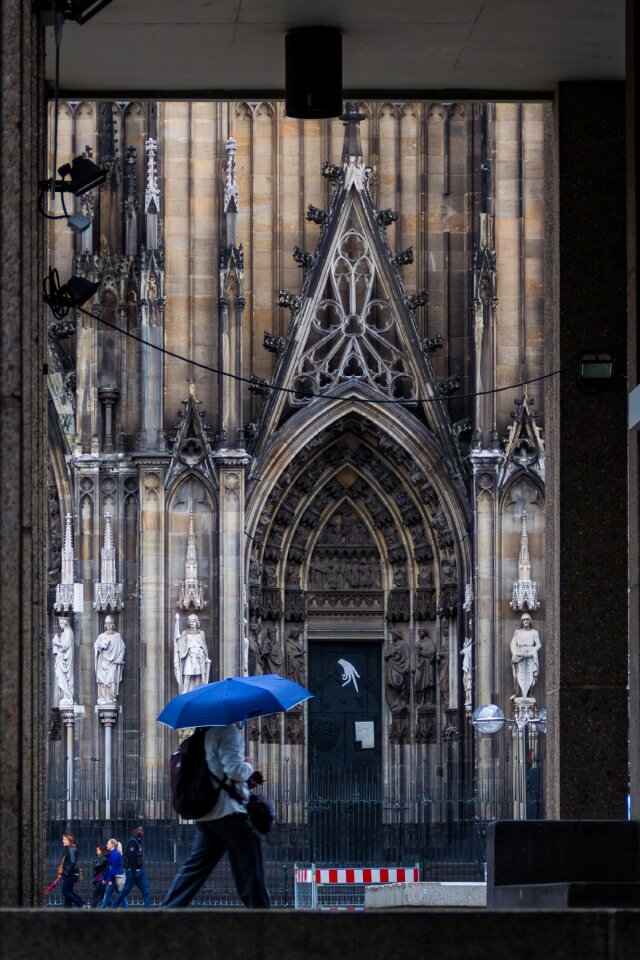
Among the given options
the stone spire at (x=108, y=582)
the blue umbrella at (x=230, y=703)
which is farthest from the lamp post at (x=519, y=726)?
the blue umbrella at (x=230, y=703)

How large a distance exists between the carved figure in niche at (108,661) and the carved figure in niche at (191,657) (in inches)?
31.9

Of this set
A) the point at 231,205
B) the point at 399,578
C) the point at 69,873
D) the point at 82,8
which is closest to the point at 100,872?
the point at 69,873

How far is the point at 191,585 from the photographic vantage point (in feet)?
105

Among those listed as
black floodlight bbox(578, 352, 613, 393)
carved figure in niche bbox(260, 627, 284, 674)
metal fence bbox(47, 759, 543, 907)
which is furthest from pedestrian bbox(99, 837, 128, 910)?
black floodlight bbox(578, 352, 613, 393)

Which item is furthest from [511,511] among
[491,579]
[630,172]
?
[630,172]

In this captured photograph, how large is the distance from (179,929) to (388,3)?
8029mm

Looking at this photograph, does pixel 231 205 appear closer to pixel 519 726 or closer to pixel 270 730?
pixel 270 730

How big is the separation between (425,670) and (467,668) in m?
1.15

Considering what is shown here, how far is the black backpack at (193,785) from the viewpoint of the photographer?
1211 cm

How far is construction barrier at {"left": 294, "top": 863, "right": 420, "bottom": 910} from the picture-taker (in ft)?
85.3

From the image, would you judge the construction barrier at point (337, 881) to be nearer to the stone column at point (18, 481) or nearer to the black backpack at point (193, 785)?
the black backpack at point (193, 785)

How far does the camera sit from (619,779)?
15.2 metres

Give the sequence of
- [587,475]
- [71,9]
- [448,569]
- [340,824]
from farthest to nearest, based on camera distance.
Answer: [448,569]
[340,824]
[587,475]
[71,9]

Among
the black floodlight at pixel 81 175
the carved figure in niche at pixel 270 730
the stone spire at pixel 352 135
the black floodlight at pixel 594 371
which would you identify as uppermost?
the stone spire at pixel 352 135
